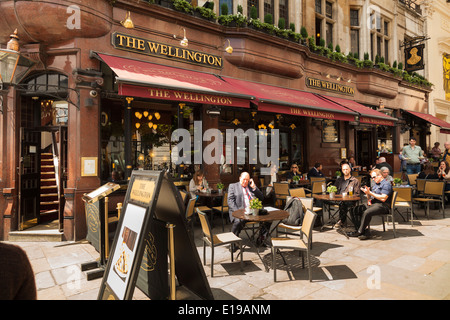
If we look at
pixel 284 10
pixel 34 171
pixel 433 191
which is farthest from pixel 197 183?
pixel 284 10

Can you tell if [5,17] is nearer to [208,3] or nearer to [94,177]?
[94,177]

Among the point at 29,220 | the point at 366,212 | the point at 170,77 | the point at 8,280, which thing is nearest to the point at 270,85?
the point at 170,77

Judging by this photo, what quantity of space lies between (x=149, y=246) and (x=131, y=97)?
557cm

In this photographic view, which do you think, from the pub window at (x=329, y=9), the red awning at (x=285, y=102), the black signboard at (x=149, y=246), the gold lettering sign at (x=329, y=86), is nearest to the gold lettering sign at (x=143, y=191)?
the black signboard at (x=149, y=246)

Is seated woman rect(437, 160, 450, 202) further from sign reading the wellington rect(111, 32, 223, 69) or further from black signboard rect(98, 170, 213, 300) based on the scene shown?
black signboard rect(98, 170, 213, 300)

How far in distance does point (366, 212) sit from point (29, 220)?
28.3ft

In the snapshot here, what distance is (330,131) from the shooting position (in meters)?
13.8

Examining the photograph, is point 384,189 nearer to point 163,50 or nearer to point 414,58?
point 163,50

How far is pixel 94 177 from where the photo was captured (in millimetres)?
7145

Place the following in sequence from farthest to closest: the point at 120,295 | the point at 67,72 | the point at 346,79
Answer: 1. the point at 346,79
2. the point at 67,72
3. the point at 120,295

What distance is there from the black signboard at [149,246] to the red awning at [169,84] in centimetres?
343

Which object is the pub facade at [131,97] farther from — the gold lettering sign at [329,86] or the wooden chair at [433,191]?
the wooden chair at [433,191]

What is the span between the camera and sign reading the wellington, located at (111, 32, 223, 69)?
7645mm
